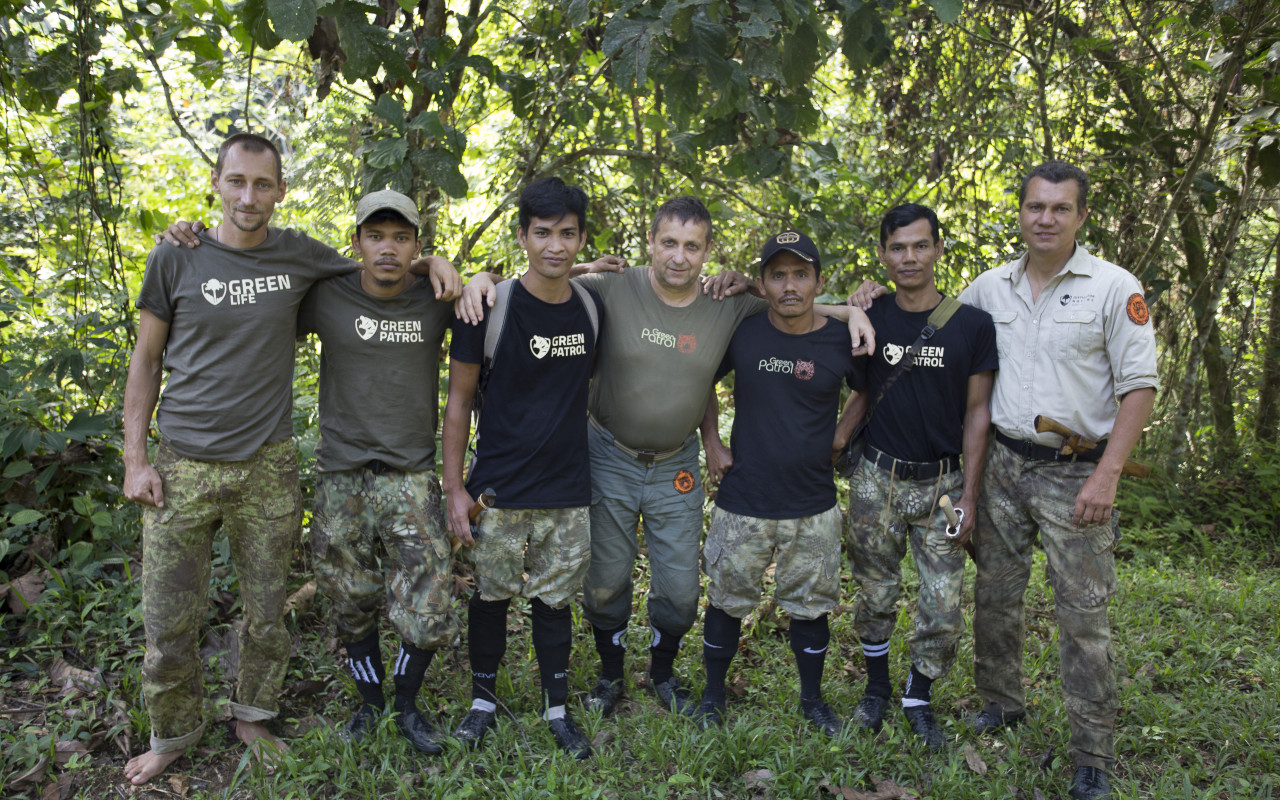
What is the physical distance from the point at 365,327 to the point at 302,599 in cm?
177

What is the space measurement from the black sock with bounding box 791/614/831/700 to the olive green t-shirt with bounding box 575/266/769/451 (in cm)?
95

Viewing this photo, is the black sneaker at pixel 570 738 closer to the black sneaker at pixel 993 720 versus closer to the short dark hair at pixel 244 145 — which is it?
the black sneaker at pixel 993 720

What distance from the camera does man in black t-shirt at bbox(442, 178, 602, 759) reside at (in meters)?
3.37

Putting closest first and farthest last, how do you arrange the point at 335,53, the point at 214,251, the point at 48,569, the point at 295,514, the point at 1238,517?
the point at 214,251 < the point at 295,514 < the point at 48,569 < the point at 335,53 < the point at 1238,517

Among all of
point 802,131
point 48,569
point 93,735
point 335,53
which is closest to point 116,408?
point 48,569

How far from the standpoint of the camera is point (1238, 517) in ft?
20.8

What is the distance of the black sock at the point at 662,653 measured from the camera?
3838 millimetres

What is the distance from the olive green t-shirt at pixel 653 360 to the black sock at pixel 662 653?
0.87 metres

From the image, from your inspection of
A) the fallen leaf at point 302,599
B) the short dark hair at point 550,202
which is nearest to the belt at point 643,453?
the short dark hair at point 550,202

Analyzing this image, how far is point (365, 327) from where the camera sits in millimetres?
3328

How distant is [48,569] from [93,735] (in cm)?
110

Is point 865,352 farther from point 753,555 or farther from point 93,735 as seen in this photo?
Answer: point 93,735

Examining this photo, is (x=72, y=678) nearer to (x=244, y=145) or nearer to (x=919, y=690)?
(x=244, y=145)

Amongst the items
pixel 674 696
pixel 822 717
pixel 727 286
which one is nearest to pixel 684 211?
pixel 727 286
